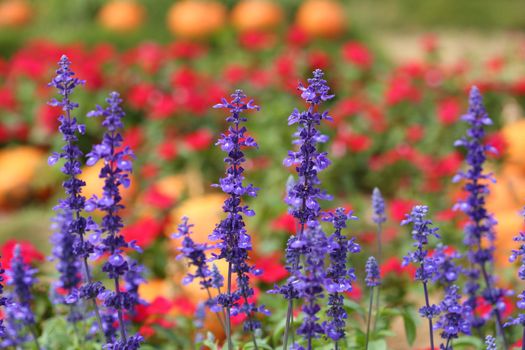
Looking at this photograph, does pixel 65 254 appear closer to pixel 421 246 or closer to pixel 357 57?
pixel 421 246

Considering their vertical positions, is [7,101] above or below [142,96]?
above

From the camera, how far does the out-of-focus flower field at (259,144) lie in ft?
16.1

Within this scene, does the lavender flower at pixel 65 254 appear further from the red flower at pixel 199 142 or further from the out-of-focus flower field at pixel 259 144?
the red flower at pixel 199 142

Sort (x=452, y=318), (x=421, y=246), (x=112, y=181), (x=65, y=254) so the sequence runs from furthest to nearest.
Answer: (x=65, y=254) → (x=452, y=318) → (x=421, y=246) → (x=112, y=181)

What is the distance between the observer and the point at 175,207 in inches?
223

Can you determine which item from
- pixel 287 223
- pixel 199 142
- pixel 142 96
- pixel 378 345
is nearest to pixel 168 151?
pixel 199 142

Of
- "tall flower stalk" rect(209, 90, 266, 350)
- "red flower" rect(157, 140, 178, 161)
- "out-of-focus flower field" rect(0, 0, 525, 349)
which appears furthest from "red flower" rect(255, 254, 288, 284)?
"red flower" rect(157, 140, 178, 161)

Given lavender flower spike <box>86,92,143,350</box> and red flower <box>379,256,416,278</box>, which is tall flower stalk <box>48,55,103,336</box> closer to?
lavender flower spike <box>86,92,143,350</box>

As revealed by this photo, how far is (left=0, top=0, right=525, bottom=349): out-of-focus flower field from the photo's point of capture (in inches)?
193

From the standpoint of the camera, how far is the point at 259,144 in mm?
6715

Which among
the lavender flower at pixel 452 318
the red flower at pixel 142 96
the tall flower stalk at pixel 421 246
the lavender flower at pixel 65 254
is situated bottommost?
the lavender flower at pixel 452 318

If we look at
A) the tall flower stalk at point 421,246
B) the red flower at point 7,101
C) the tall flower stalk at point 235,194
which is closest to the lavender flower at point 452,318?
the tall flower stalk at point 421,246

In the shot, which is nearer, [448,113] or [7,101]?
[448,113]

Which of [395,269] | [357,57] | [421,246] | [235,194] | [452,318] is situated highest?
[357,57]
